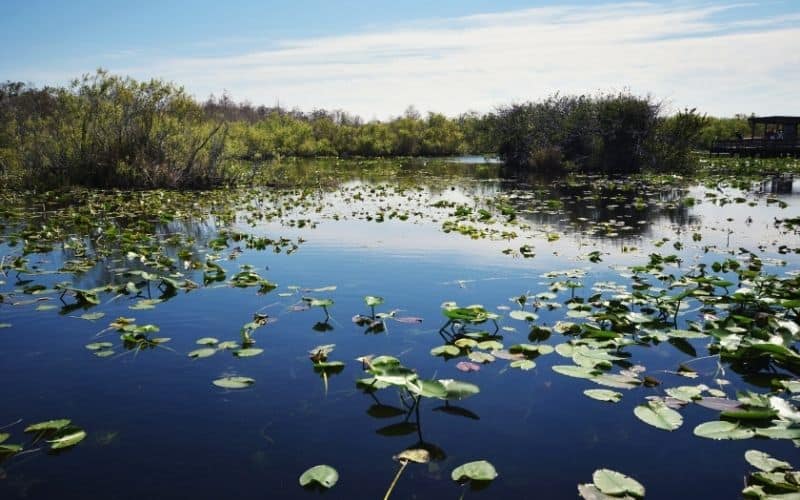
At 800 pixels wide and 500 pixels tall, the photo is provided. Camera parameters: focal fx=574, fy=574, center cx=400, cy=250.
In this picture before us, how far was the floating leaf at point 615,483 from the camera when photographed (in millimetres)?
2316

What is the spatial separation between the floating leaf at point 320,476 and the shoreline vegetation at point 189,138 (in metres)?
15.0

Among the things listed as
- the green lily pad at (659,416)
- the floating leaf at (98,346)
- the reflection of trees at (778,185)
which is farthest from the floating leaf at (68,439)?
the reflection of trees at (778,185)

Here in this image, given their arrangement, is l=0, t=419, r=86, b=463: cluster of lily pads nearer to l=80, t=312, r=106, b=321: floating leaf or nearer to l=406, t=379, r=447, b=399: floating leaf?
l=406, t=379, r=447, b=399: floating leaf

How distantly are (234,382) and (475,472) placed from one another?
5.53 ft

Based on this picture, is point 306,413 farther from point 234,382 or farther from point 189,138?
point 189,138

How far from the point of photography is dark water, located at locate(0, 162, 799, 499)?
252 cm

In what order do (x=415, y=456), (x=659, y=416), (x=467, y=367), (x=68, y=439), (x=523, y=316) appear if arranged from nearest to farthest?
1. (x=415, y=456)
2. (x=68, y=439)
3. (x=659, y=416)
4. (x=467, y=367)
5. (x=523, y=316)

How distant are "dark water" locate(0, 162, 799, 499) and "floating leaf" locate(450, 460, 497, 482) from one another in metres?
0.05

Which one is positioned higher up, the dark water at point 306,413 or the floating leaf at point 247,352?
the floating leaf at point 247,352

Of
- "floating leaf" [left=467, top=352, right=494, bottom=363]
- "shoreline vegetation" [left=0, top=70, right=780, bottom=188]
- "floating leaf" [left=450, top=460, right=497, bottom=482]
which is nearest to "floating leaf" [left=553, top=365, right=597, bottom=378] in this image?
"floating leaf" [left=467, top=352, right=494, bottom=363]

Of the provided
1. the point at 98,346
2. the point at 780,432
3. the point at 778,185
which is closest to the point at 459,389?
the point at 780,432

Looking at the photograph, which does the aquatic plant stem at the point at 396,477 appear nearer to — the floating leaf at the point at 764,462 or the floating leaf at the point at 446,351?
the floating leaf at the point at 446,351

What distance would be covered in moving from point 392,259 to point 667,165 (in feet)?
69.0

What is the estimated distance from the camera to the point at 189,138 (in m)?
16.3
